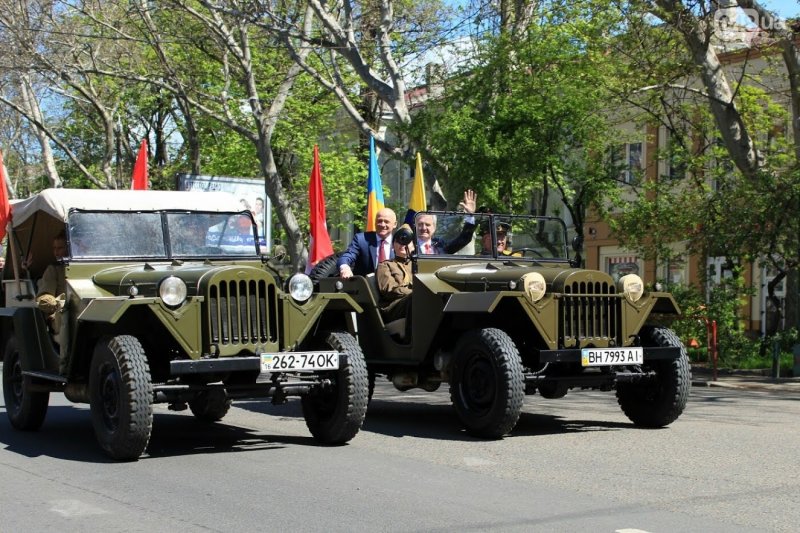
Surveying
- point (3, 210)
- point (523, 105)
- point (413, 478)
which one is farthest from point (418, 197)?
point (413, 478)

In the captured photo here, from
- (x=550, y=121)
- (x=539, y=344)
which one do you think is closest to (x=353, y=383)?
(x=539, y=344)

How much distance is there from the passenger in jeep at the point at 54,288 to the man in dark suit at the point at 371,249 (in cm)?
285

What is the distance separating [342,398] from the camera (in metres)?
9.55

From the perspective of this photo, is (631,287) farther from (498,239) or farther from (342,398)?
(342,398)

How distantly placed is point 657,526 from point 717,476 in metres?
1.89

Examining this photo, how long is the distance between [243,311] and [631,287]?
142 inches

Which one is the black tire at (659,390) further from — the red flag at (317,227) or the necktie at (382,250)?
the red flag at (317,227)

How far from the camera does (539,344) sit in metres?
10.5

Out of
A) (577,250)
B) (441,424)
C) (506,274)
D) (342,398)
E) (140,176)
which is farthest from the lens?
(140,176)

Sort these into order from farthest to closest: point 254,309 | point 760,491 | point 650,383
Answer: point 650,383, point 254,309, point 760,491

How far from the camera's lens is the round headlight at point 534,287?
10141 millimetres

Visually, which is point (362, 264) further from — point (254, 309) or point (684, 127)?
point (684, 127)

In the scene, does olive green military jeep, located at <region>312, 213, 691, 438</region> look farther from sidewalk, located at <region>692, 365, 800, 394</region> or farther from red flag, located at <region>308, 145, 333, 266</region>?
red flag, located at <region>308, 145, 333, 266</region>

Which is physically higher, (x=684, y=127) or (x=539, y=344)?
(x=684, y=127)
